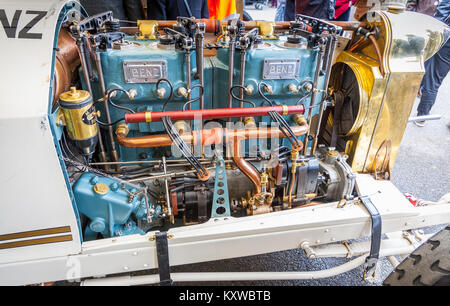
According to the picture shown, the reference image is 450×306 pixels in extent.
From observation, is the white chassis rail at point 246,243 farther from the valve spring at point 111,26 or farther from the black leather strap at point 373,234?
the valve spring at point 111,26

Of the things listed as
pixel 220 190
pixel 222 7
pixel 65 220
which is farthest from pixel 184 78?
pixel 222 7

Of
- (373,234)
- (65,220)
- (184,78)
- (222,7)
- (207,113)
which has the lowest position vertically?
(373,234)

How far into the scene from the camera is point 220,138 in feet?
5.21

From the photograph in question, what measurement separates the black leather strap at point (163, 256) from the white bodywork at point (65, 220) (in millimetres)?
27

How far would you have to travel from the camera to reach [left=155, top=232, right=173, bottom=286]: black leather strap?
4.53 ft

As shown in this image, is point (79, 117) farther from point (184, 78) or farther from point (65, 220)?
point (184, 78)

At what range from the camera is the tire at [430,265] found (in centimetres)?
130

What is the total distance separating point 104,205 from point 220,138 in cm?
65

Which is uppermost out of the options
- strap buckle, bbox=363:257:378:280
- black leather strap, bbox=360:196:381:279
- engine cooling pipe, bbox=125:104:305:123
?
engine cooling pipe, bbox=125:104:305:123

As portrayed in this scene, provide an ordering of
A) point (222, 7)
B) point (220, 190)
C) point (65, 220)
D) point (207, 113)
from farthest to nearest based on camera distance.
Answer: point (222, 7), point (220, 190), point (207, 113), point (65, 220)

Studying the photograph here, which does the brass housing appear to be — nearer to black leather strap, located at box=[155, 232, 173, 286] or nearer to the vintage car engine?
the vintage car engine

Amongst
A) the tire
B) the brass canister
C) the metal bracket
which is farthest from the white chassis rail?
the brass canister

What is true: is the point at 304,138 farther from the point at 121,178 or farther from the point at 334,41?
the point at 121,178

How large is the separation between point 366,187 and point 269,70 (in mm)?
919
